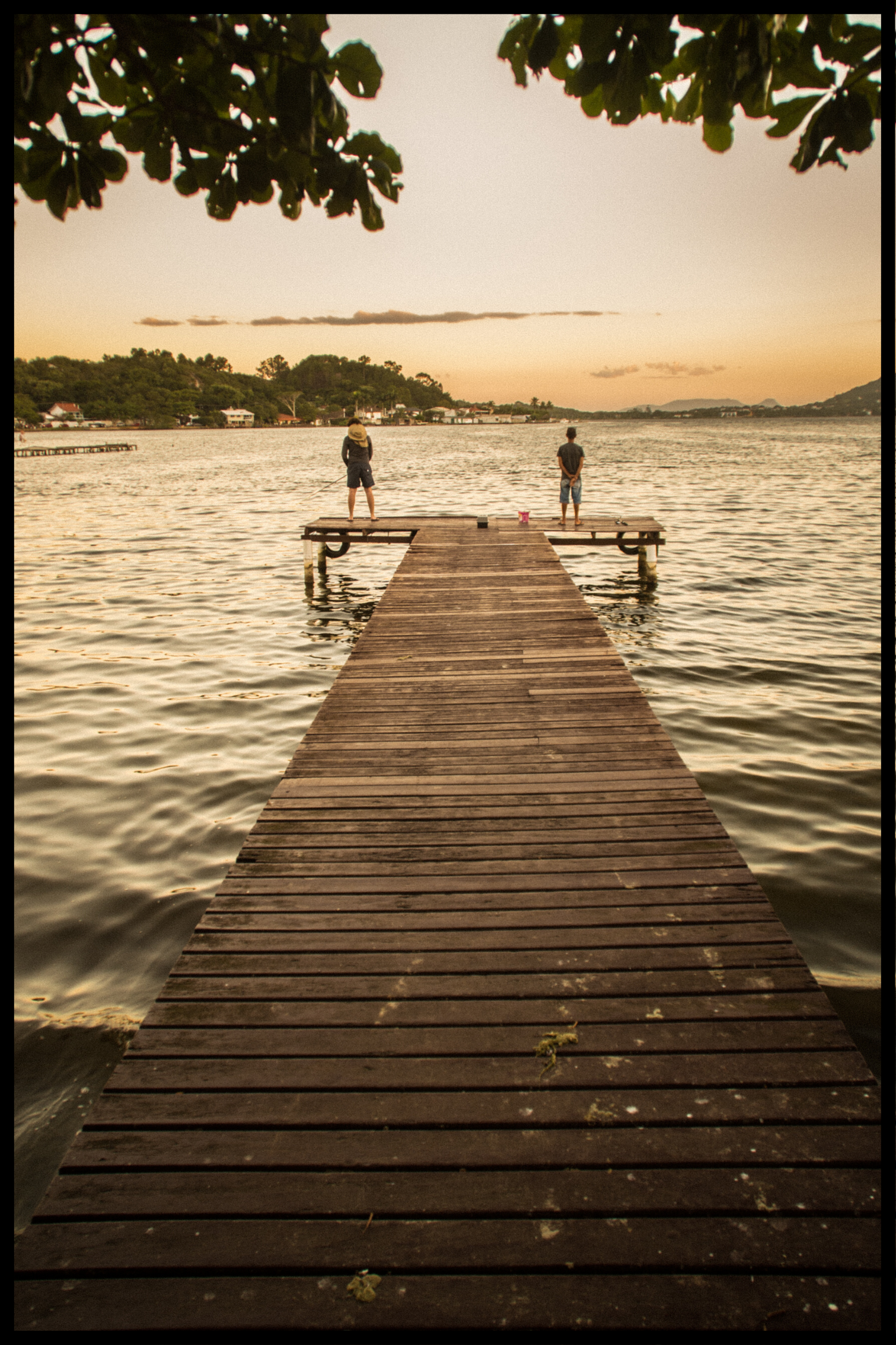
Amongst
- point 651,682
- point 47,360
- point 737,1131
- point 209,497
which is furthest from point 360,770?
point 47,360

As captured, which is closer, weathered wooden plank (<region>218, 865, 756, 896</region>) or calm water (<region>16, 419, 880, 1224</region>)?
weathered wooden plank (<region>218, 865, 756, 896</region>)

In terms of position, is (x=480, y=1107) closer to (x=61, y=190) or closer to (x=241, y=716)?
(x=61, y=190)

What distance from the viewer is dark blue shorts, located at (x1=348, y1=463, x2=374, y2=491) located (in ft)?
42.2

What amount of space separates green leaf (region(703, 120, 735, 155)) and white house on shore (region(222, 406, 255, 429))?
171 metres

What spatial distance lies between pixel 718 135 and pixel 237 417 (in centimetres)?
17327

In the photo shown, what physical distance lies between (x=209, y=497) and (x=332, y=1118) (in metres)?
29.2

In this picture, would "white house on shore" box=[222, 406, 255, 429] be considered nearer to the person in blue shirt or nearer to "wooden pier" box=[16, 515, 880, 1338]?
the person in blue shirt

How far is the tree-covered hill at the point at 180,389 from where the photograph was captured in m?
134

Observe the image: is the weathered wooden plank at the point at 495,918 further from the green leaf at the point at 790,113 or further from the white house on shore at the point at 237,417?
the white house on shore at the point at 237,417

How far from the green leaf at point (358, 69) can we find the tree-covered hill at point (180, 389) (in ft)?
383

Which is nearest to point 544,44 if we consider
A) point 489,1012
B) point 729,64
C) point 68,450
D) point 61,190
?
point 729,64

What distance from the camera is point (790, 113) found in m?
1.81

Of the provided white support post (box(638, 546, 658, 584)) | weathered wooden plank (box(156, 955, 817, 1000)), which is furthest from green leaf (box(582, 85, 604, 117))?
white support post (box(638, 546, 658, 584))
